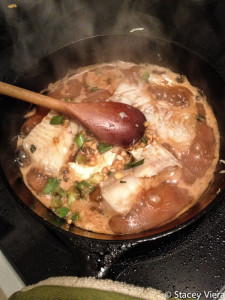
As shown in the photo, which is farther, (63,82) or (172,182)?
(63,82)

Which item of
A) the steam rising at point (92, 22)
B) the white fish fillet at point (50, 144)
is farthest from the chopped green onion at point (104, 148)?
the steam rising at point (92, 22)

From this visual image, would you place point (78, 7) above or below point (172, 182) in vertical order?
above

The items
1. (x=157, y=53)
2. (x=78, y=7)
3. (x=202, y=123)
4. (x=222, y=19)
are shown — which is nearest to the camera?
(x=202, y=123)

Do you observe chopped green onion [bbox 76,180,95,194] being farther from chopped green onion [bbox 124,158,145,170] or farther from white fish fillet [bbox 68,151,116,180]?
chopped green onion [bbox 124,158,145,170]

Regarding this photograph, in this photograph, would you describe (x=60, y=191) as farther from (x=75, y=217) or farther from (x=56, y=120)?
(x=56, y=120)

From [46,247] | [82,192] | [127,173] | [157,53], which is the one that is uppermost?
[157,53]

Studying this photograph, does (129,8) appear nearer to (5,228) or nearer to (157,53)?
(157,53)

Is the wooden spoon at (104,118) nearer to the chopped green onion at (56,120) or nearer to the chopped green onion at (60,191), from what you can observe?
the chopped green onion at (56,120)

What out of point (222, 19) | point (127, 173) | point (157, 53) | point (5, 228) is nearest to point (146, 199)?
point (127, 173)
